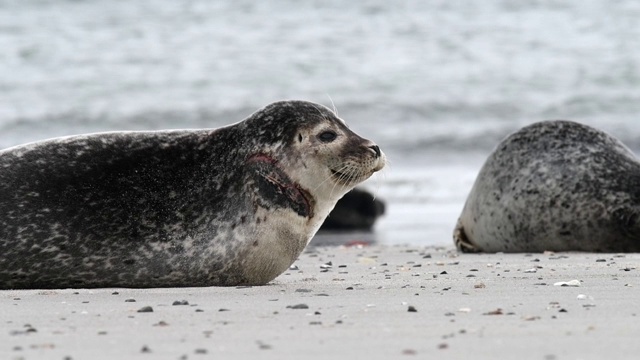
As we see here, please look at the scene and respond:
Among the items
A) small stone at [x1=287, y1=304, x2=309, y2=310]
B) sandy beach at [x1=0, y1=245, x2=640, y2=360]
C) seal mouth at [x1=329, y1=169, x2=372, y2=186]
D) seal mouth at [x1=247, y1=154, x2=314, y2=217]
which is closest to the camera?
sandy beach at [x1=0, y1=245, x2=640, y2=360]

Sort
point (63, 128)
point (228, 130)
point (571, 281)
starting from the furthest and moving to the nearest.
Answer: point (63, 128)
point (228, 130)
point (571, 281)

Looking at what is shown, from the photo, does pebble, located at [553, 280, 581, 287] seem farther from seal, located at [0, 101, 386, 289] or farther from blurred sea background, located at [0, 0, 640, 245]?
blurred sea background, located at [0, 0, 640, 245]

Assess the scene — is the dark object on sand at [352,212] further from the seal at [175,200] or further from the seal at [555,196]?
the seal at [175,200]

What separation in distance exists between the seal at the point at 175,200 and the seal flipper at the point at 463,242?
2826 mm

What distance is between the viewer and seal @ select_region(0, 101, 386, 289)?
4.85 meters

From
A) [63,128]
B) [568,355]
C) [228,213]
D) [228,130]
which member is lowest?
[568,355]

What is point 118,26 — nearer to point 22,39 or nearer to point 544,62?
point 22,39

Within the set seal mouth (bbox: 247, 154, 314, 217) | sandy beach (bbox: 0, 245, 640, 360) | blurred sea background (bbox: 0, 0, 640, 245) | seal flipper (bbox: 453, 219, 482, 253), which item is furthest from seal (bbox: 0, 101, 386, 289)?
blurred sea background (bbox: 0, 0, 640, 245)

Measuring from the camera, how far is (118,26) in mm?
28516

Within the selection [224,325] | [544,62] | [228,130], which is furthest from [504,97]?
[224,325]

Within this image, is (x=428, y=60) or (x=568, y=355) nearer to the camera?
(x=568, y=355)

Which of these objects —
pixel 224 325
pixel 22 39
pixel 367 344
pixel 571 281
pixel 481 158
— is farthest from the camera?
pixel 22 39

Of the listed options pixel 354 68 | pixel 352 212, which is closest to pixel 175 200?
pixel 352 212

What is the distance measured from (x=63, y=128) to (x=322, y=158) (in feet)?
53.9
